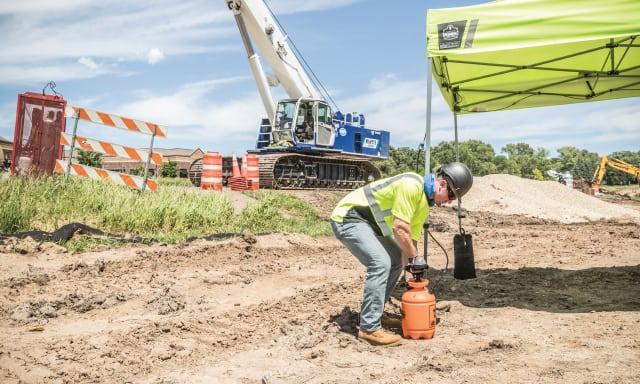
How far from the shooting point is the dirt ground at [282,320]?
13.0 ft

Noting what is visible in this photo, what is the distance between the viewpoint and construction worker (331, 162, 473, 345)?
4328 mm

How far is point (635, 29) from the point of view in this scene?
5.06m

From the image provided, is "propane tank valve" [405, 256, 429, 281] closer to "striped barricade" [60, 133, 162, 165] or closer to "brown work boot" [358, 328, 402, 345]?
"brown work boot" [358, 328, 402, 345]

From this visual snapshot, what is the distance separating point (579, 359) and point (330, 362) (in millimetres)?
1909

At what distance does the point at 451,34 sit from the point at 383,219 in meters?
2.40

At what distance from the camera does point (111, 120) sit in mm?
10758

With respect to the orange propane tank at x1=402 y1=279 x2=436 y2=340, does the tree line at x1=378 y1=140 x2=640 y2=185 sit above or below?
above

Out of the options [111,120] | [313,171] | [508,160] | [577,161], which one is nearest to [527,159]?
[508,160]

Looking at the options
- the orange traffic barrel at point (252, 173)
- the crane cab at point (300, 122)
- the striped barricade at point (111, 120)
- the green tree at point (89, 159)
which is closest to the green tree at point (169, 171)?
the green tree at point (89, 159)

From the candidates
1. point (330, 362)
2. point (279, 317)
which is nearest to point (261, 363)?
point (330, 362)

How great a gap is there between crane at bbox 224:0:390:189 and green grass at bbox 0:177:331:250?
673cm

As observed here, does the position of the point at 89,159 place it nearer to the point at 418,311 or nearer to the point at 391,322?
the point at 391,322

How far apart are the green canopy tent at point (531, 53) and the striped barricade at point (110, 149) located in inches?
234

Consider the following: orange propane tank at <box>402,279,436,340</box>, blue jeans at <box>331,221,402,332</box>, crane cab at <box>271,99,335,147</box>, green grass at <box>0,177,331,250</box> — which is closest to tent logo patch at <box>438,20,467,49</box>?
blue jeans at <box>331,221,402,332</box>
